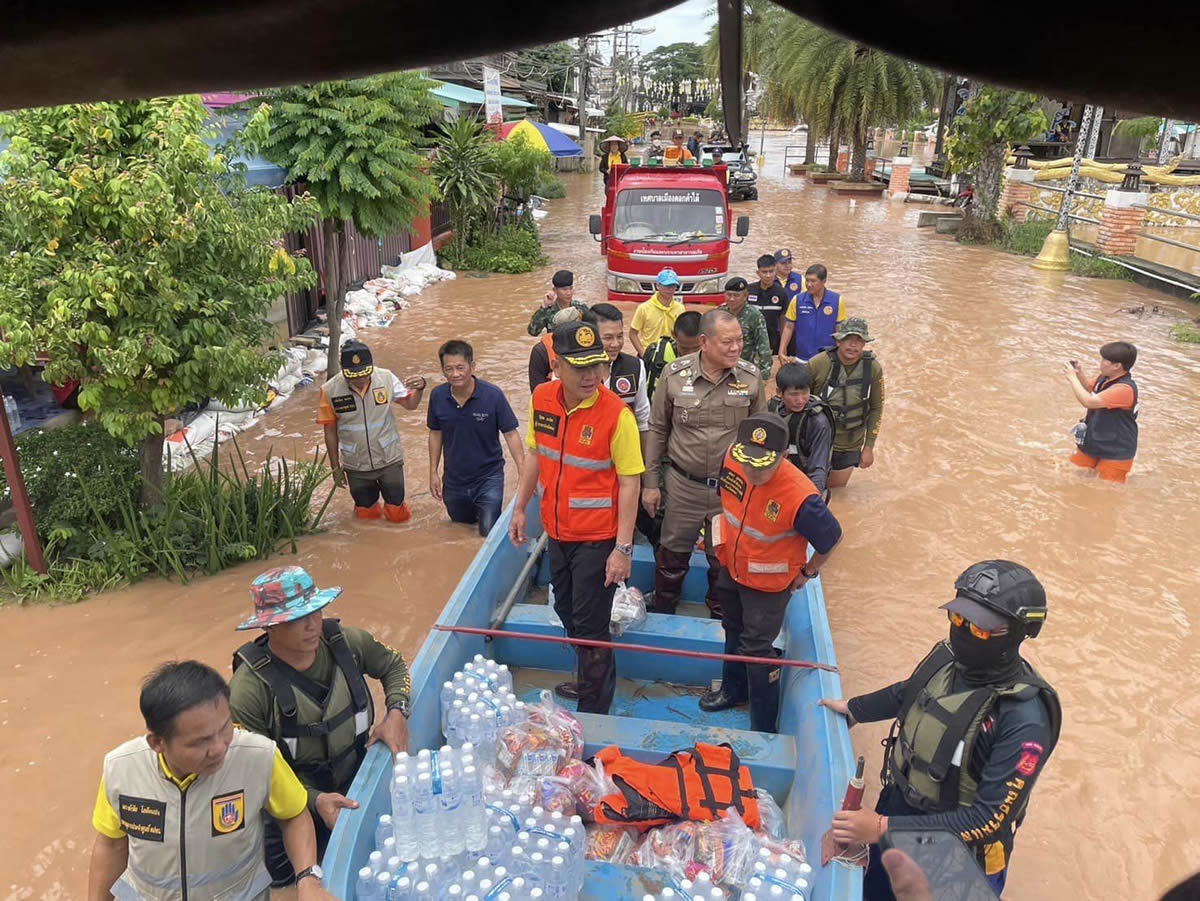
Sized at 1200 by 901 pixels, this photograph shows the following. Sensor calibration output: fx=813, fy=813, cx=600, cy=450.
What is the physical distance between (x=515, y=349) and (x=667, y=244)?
8.71 ft

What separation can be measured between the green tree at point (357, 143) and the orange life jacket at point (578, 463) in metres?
5.29

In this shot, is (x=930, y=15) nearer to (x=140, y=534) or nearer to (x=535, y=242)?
(x=140, y=534)

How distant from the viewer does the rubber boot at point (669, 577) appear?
181 inches

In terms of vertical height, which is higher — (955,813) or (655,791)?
(955,813)

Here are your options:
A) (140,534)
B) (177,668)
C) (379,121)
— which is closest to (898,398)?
(379,121)

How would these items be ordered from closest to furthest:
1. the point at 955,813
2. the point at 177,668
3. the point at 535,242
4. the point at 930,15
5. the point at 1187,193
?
the point at 930,15 → the point at 177,668 → the point at 955,813 → the point at 535,242 → the point at 1187,193

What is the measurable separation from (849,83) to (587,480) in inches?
1071

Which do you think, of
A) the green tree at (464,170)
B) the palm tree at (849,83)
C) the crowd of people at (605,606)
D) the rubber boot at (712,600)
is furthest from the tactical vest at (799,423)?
the palm tree at (849,83)

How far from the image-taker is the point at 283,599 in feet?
8.91

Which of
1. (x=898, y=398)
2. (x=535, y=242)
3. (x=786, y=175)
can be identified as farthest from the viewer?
(x=786, y=175)

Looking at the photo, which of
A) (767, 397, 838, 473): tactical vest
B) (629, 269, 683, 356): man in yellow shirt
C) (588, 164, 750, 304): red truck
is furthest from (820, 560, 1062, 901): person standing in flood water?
(588, 164, 750, 304): red truck

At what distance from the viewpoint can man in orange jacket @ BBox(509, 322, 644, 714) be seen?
11.4 feet

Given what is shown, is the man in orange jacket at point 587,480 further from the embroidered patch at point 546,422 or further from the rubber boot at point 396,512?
the rubber boot at point 396,512

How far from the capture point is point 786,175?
125 feet
